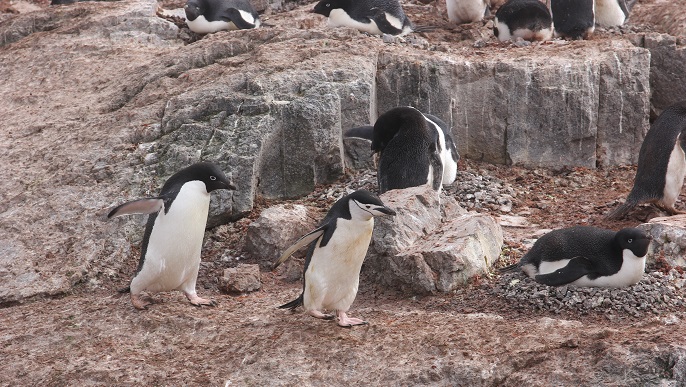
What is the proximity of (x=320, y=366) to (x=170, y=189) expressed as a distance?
1.57 meters

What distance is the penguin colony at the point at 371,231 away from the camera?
201 inches

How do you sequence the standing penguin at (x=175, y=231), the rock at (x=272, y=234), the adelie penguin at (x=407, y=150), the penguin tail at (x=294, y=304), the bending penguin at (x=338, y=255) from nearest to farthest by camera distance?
the bending penguin at (x=338, y=255) < the penguin tail at (x=294, y=304) < the standing penguin at (x=175, y=231) < the rock at (x=272, y=234) < the adelie penguin at (x=407, y=150)

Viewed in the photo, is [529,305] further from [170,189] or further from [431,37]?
[431,37]

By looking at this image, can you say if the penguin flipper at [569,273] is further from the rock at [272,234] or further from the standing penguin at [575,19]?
the standing penguin at [575,19]

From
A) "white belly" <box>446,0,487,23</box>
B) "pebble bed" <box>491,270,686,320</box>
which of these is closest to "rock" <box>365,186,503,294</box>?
"pebble bed" <box>491,270,686,320</box>

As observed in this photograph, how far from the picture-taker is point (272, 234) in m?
6.53

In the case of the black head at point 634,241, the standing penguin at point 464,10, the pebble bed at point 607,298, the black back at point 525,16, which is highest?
the black back at point 525,16

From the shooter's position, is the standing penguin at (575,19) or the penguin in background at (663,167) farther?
the standing penguin at (575,19)

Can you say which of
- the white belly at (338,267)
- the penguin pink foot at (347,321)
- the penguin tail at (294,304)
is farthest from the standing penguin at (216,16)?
the penguin pink foot at (347,321)

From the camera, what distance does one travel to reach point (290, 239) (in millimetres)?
6559

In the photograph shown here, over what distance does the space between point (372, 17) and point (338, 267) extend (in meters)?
5.13

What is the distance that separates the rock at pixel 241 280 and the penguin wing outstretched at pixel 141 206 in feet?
2.51

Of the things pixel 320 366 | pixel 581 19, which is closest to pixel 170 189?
pixel 320 366

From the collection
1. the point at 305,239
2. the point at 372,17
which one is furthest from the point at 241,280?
the point at 372,17
